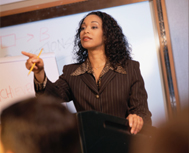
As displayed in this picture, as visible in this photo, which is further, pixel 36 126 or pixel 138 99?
pixel 138 99

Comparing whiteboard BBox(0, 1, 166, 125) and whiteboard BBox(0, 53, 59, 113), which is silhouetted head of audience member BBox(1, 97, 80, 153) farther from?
whiteboard BBox(0, 53, 59, 113)

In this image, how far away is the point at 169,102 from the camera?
195cm

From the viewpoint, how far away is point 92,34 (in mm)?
1453

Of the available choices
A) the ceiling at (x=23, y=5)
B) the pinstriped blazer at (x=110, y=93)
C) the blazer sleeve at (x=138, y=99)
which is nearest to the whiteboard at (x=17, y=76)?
the ceiling at (x=23, y=5)

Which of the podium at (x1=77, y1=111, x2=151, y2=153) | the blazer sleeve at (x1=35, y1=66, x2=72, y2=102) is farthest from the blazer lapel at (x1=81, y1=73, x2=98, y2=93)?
the podium at (x1=77, y1=111, x2=151, y2=153)

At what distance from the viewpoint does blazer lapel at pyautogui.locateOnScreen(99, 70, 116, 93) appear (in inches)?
52.7

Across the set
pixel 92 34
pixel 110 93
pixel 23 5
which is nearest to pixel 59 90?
pixel 110 93

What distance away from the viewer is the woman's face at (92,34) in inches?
56.3

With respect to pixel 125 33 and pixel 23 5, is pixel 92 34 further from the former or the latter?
pixel 23 5

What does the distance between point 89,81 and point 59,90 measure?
0.56 feet

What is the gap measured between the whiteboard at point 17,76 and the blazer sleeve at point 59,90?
25.8 inches

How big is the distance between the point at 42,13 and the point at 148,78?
1097 mm

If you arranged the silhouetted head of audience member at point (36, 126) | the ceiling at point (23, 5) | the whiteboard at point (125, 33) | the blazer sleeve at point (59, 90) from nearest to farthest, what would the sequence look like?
1. the silhouetted head of audience member at point (36, 126)
2. the blazer sleeve at point (59, 90)
3. the whiteboard at point (125, 33)
4. the ceiling at point (23, 5)

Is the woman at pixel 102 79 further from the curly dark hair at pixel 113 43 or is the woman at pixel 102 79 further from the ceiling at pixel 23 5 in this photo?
the ceiling at pixel 23 5
